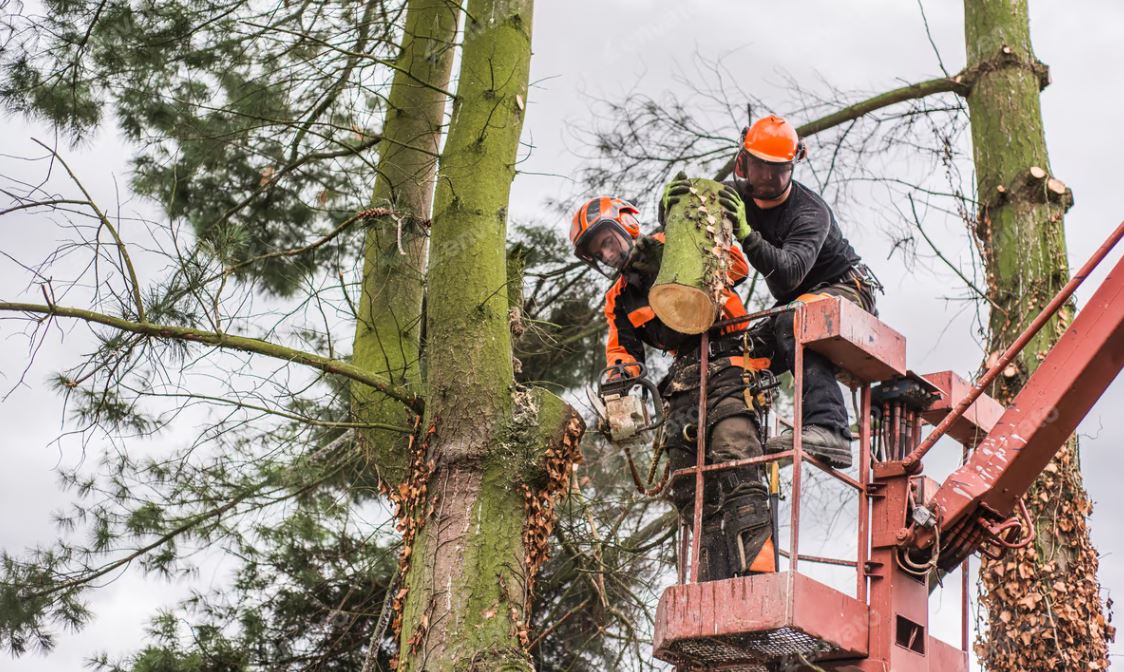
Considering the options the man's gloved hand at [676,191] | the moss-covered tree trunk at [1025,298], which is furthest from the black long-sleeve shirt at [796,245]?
the moss-covered tree trunk at [1025,298]

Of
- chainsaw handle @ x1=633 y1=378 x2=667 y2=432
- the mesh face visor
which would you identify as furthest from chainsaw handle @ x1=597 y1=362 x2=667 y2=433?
the mesh face visor

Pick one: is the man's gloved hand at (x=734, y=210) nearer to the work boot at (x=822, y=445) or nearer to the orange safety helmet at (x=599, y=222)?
the orange safety helmet at (x=599, y=222)

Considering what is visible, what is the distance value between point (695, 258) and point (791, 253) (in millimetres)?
587

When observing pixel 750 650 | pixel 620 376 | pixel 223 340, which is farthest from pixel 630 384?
pixel 223 340

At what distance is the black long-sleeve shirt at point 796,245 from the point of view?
576 cm

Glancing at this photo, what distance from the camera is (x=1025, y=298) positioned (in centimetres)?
757

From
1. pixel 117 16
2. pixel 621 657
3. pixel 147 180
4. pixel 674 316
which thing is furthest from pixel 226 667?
pixel 674 316

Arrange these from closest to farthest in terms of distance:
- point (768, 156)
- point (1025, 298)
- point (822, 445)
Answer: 1. point (822, 445)
2. point (768, 156)
3. point (1025, 298)

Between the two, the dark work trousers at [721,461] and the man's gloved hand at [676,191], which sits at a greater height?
the man's gloved hand at [676,191]

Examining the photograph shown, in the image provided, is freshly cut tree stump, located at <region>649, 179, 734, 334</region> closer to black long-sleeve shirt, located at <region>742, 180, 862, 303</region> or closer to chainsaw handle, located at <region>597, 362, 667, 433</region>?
black long-sleeve shirt, located at <region>742, 180, 862, 303</region>

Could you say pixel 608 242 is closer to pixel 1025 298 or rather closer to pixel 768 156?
pixel 768 156

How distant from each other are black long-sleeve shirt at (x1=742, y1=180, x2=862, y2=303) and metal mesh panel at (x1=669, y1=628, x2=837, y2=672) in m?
1.54

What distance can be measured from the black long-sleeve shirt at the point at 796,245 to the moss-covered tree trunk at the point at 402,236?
5.21 ft

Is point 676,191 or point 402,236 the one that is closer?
point 676,191
